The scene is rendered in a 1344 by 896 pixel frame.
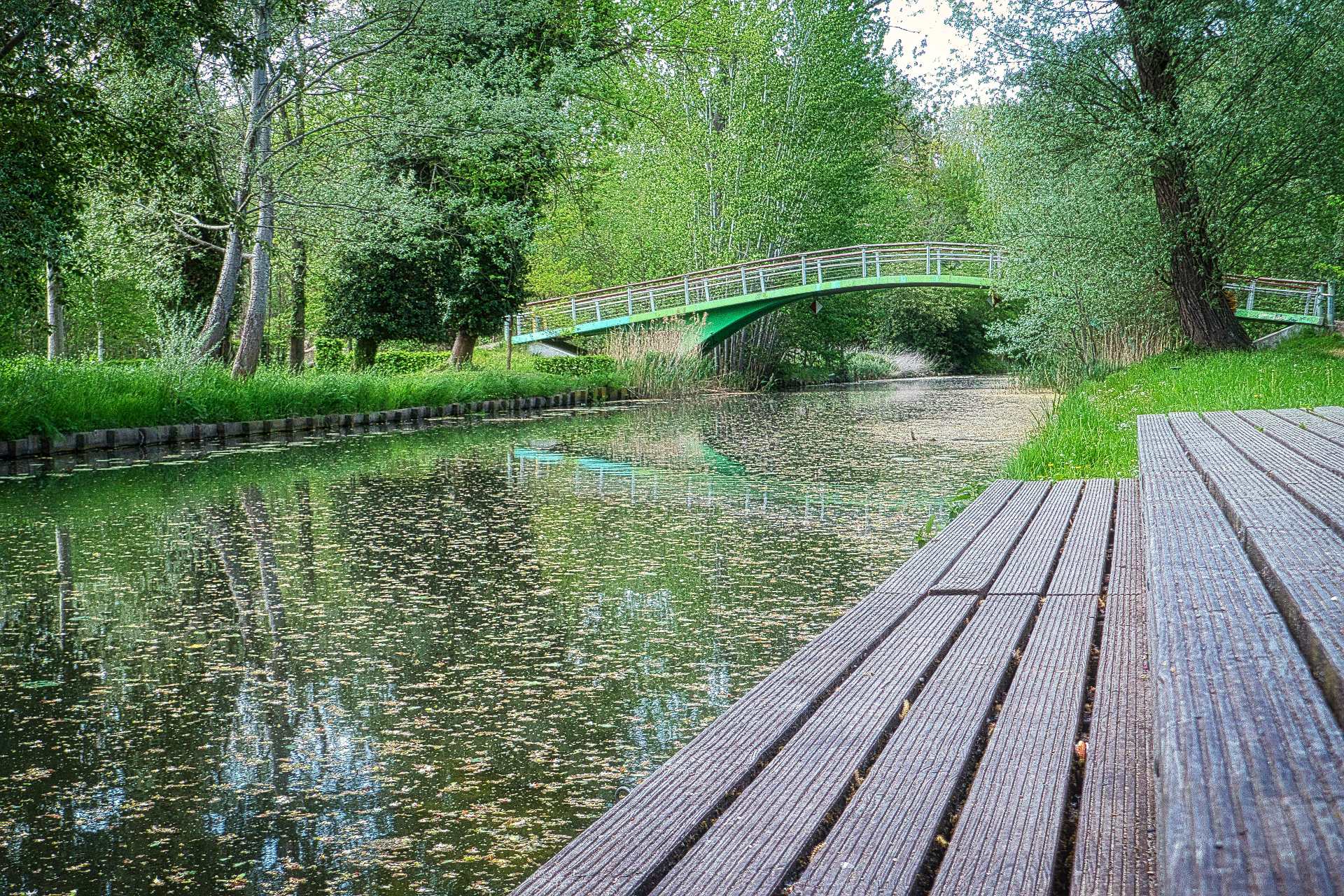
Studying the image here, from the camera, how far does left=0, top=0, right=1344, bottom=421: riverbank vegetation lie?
10.8 m

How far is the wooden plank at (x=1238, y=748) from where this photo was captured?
0.91 m

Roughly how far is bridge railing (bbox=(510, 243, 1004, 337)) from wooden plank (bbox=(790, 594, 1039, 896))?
78.2 feet

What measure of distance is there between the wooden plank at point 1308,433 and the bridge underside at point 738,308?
20013 millimetres

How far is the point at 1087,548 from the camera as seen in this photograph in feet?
12.3

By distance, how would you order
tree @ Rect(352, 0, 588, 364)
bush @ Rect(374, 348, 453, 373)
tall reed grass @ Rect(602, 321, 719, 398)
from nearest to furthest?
1. tree @ Rect(352, 0, 588, 364)
2. tall reed grass @ Rect(602, 321, 719, 398)
3. bush @ Rect(374, 348, 453, 373)

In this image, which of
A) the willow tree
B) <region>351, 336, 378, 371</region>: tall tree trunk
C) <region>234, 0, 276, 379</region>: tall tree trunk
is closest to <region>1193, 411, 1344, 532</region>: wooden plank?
the willow tree

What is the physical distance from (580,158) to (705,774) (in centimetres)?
2390

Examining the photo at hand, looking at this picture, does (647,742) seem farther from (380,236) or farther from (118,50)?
(380,236)

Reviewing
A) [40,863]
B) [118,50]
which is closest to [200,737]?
[40,863]

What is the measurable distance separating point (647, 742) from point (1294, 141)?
14056 millimetres

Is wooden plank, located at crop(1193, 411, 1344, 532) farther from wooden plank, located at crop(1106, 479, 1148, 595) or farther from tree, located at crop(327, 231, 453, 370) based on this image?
tree, located at crop(327, 231, 453, 370)

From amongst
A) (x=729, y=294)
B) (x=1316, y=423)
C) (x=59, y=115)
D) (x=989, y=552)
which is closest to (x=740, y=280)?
(x=729, y=294)

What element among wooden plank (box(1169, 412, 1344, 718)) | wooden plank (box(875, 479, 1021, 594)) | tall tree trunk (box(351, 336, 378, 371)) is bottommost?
wooden plank (box(875, 479, 1021, 594))

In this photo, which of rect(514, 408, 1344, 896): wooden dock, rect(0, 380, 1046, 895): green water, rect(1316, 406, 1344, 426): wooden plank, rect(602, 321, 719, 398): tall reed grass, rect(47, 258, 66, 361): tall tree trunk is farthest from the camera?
rect(602, 321, 719, 398): tall reed grass
